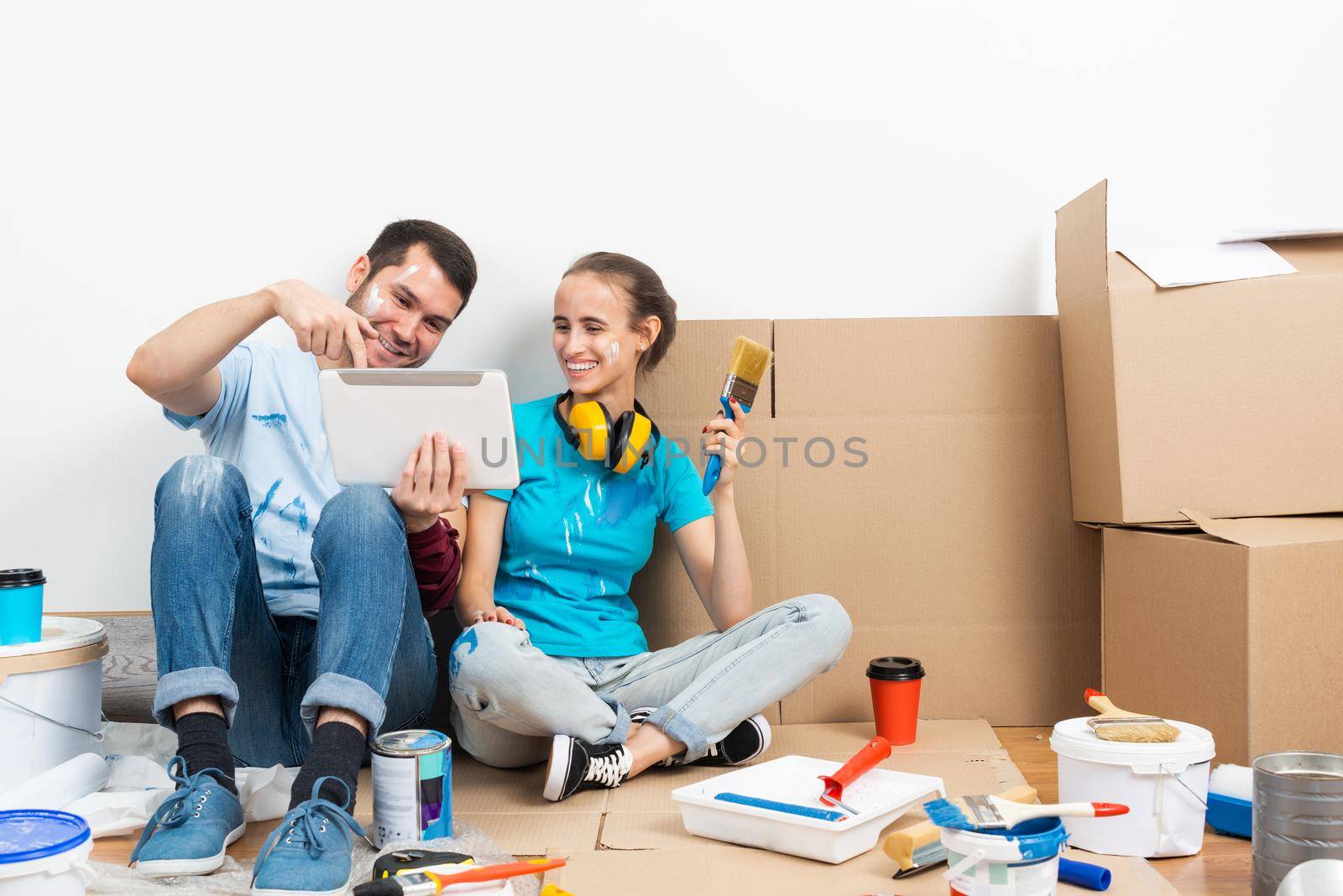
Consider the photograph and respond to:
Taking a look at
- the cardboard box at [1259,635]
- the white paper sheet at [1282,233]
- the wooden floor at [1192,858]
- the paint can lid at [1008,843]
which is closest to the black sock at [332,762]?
the wooden floor at [1192,858]

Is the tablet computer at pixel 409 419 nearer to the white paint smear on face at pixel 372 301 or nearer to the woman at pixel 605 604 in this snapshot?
the woman at pixel 605 604

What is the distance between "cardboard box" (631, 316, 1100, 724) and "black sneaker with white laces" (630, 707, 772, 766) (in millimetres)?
266

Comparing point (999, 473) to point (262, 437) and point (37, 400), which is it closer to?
point (262, 437)

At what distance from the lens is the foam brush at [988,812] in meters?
0.95

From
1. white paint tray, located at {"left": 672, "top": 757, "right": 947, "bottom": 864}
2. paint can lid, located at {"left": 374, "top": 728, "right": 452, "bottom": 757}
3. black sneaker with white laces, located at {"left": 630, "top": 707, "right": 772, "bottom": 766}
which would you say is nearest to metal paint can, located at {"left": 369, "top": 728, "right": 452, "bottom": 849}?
paint can lid, located at {"left": 374, "top": 728, "right": 452, "bottom": 757}

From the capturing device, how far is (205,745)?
1203 mm

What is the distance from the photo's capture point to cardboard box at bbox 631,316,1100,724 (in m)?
1.81

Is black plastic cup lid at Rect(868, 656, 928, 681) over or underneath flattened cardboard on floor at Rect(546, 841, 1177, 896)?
over

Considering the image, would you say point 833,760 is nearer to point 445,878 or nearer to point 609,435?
point 609,435

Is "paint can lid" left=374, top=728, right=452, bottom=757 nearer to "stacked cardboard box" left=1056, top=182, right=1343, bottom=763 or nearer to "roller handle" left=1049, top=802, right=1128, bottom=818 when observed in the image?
"roller handle" left=1049, top=802, right=1128, bottom=818

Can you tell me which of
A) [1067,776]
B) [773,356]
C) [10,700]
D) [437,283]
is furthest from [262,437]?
[1067,776]

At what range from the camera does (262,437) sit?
156cm

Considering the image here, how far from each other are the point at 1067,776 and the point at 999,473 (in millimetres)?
699

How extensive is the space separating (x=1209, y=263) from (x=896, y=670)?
78 cm
